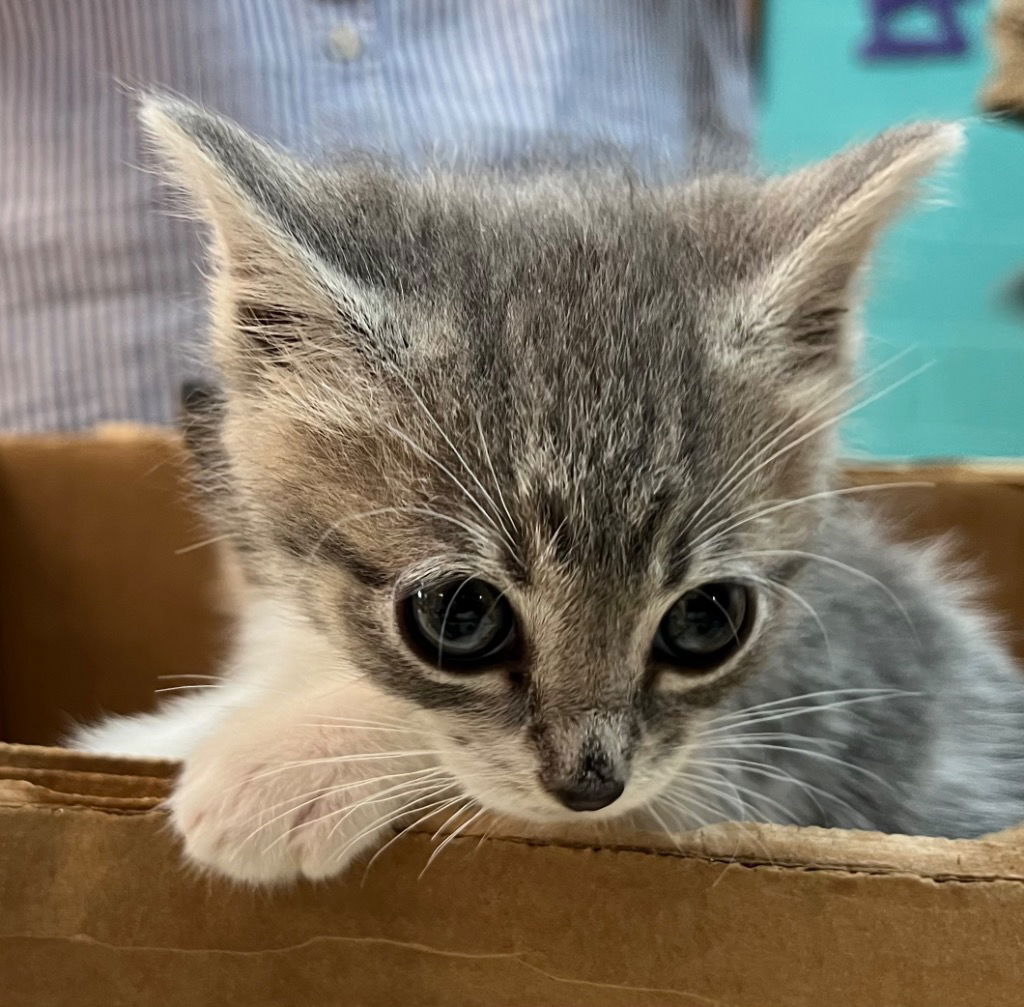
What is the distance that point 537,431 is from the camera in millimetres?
807

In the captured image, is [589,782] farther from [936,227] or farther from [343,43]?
[936,227]

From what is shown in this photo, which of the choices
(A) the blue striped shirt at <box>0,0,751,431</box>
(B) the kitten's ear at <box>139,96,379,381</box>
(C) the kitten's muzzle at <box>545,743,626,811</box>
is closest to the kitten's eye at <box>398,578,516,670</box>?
(C) the kitten's muzzle at <box>545,743,626,811</box>

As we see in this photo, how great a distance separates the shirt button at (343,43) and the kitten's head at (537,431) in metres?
1.27

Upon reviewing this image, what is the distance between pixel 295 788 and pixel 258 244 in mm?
452

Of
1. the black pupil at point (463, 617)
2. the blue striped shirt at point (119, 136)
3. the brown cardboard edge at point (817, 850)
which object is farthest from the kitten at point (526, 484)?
the blue striped shirt at point (119, 136)

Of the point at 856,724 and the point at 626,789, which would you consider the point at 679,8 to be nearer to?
the point at 856,724

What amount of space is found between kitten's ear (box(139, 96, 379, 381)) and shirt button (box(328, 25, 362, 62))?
1.28 m

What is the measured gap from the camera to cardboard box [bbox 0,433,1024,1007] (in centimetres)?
67

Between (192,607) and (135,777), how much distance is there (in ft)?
3.06

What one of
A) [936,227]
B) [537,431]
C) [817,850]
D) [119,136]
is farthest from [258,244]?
[936,227]

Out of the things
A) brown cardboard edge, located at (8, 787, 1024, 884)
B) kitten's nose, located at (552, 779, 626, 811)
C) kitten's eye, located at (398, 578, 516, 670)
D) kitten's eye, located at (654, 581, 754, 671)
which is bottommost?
kitten's nose, located at (552, 779, 626, 811)

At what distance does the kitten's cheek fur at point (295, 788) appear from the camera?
2.57ft

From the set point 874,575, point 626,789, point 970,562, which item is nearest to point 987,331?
point 970,562

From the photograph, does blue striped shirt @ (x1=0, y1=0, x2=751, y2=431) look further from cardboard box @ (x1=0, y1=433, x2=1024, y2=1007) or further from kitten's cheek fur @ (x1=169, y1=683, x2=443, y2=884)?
cardboard box @ (x1=0, y1=433, x2=1024, y2=1007)
